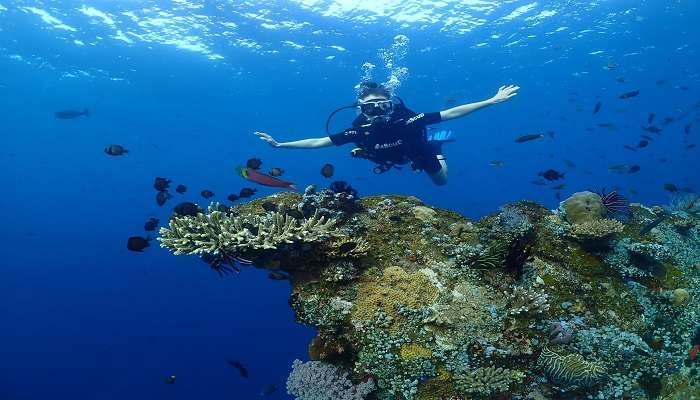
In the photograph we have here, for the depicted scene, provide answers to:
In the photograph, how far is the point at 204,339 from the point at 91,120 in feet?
142

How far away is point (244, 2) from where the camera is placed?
25.7 m

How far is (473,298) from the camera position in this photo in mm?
5715

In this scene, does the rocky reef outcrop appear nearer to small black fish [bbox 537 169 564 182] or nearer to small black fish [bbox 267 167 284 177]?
small black fish [bbox 267 167 284 177]

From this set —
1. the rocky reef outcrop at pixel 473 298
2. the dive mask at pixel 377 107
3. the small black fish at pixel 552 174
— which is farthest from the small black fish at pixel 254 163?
the small black fish at pixel 552 174

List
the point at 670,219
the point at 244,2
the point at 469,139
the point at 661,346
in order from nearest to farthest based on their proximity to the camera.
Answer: the point at 661,346, the point at 670,219, the point at 244,2, the point at 469,139

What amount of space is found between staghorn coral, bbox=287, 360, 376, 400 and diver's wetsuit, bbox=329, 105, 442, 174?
20.4 feet

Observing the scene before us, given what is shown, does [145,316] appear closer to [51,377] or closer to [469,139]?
[51,377]

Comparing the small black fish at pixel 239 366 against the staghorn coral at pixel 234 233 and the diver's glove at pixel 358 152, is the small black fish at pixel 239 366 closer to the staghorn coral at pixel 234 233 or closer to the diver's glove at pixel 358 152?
the staghorn coral at pixel 234 233

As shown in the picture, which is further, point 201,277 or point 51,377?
point 201,277

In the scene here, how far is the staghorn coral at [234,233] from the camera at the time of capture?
18.8 ft

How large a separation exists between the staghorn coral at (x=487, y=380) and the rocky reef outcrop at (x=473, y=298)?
17 mm

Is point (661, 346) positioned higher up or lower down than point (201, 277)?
higher up

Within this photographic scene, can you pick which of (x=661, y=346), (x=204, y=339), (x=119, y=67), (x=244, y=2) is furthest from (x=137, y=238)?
(x=119, y=67)

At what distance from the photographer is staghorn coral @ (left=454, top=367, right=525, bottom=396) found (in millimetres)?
4926
